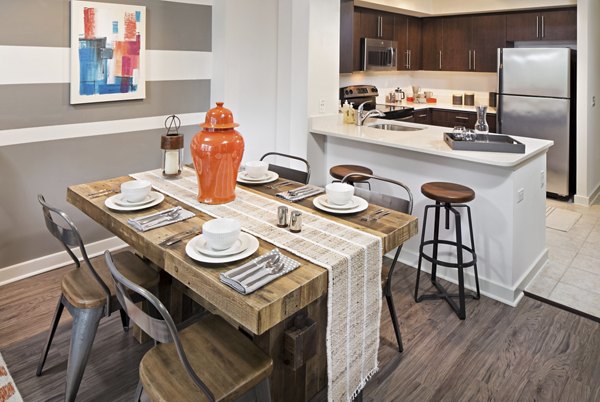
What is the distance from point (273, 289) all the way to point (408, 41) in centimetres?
579

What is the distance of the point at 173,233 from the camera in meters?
1.75

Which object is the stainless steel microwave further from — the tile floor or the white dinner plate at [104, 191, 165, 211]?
the white dinner plate at [104, 191, 165, 211]

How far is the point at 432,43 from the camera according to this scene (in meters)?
6.34

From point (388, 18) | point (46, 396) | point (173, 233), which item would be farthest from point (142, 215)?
point (388, 18)

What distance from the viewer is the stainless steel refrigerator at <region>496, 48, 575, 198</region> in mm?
4699

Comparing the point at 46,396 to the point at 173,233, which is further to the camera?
the point at 46,396

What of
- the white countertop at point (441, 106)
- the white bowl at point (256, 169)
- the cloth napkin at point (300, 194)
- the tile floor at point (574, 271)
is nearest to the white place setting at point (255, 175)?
the white bowl at point (256, 169)

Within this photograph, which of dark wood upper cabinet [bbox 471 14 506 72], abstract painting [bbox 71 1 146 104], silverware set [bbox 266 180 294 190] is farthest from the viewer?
dark wood upper cabinet [bbox 471 14 506 72]

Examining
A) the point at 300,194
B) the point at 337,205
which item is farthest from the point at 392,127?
the point at 337,205

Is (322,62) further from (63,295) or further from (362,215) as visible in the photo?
(63,295)

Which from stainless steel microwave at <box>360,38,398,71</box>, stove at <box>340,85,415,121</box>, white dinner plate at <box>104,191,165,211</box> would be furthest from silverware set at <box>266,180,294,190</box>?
stainless steel microwave at <box>360,38,398,71</box>

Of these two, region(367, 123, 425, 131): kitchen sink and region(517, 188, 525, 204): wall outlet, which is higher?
region(367, 123, 425, 131): kitchen sink

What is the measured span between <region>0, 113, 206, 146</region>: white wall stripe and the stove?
2.30m

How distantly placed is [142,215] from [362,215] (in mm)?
997
